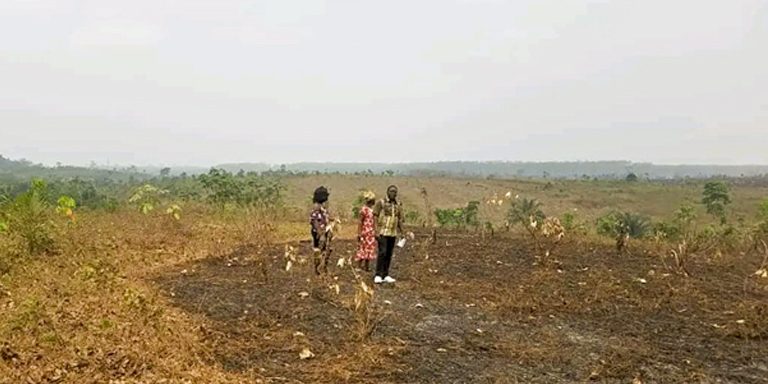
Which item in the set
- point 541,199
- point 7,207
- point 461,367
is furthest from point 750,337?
point 541,199

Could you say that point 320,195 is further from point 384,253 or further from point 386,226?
point 384,253

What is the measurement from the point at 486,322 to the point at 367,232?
11.4 ft

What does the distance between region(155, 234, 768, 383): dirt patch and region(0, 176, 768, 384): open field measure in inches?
1.2

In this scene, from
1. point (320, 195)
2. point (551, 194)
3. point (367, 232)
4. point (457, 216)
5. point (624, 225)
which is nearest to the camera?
point (367, 232)

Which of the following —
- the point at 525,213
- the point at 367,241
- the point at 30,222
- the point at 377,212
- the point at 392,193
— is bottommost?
the point at 525,213

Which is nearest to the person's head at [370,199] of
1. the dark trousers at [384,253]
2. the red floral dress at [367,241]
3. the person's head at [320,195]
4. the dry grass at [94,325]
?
the red floral dress at [367,241]

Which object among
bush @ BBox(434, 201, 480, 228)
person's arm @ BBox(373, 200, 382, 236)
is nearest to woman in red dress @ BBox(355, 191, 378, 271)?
person's arm @ BBox(373, 200, 382, 236)

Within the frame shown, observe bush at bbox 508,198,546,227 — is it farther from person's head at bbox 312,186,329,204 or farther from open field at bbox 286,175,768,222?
open field at bbox 286,175,768,222

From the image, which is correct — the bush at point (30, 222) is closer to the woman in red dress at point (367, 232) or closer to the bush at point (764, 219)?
the woman in red dress at point (367, 232)

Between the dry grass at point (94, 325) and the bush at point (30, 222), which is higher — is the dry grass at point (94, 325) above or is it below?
below

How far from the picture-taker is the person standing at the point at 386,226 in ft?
35.3

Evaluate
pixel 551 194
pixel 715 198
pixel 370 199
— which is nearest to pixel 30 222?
pixel 370 199

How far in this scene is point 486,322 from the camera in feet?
28.3

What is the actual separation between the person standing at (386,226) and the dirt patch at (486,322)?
0.36 metres
